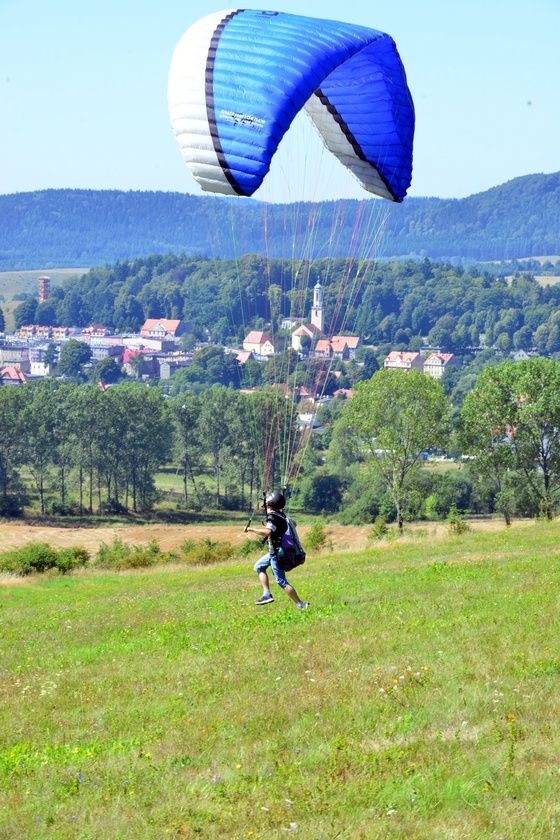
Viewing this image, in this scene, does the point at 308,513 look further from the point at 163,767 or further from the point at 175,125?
the point at 163,767

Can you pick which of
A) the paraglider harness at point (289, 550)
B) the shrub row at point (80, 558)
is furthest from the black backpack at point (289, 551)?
the shrub row at point (80, 558)

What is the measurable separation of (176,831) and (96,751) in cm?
167

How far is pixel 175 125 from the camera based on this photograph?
52.9ft

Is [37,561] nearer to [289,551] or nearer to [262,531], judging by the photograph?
[289,551]

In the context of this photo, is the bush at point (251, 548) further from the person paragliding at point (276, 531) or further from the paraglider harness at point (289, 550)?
the paraglider harness at point (289, 550)

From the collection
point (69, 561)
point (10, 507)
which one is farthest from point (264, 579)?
point (10, 507)

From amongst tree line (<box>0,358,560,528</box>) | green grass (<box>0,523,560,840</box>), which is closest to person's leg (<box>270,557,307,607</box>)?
green grass (<box>0,523,560,840</box>)

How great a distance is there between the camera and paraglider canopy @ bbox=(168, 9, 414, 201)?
1527cm

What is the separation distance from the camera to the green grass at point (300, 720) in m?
7.68

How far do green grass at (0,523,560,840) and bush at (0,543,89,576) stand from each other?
17125 mm

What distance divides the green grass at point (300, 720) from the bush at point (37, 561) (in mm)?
17125

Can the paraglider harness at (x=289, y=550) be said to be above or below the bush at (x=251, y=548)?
above

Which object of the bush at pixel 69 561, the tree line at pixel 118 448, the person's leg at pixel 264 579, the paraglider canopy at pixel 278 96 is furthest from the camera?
the tree line at pixel 118 448

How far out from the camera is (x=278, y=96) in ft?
49.9
